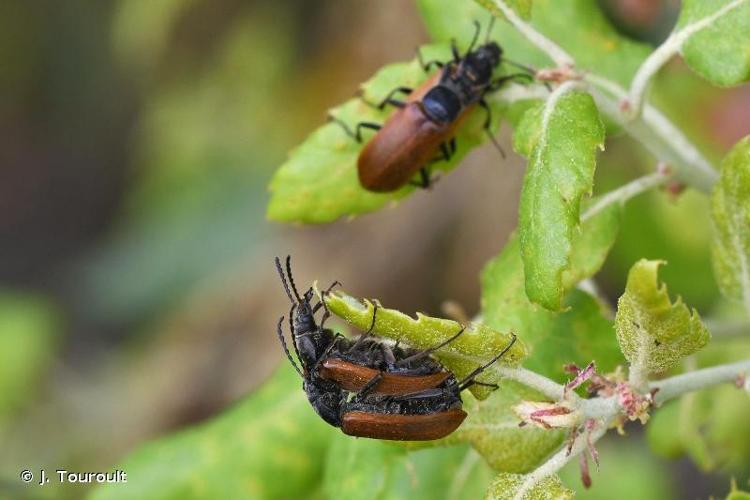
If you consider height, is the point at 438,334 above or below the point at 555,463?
above

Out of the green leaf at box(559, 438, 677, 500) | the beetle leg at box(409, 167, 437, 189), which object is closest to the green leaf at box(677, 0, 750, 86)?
the beetle leg at box(409, 167, 437, 189)

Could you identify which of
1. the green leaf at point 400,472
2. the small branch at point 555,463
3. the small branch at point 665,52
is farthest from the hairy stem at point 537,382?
the small branch at point 665,52

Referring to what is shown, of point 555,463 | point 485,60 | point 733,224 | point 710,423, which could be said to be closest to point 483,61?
point 485,60

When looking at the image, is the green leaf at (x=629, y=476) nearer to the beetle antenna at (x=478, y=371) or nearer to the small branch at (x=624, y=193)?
the small branch at (x=624, y=193)

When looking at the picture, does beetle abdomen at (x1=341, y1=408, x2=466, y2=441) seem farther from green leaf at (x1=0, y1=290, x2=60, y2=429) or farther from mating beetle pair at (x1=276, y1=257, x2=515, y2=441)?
green leaf at (x1=0, y1=290, x2=60, y2=429)

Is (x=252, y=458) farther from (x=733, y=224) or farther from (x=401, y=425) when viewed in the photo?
(x=733, y=224)
